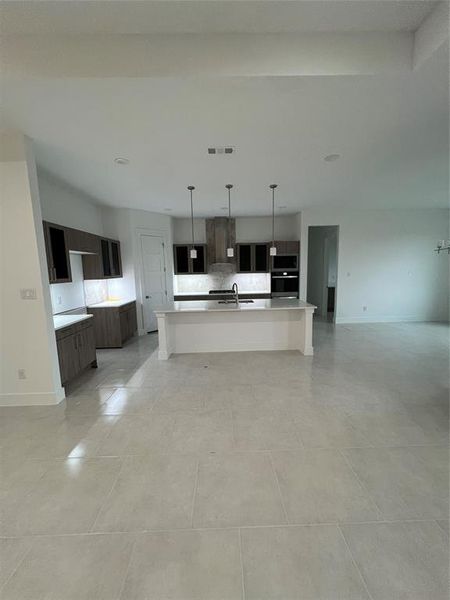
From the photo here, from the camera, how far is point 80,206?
4.62 metres

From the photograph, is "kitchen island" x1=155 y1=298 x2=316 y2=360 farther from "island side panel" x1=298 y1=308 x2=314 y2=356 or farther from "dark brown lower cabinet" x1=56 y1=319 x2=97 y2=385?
"dark brown lower cabinet" x1=56 y1=319 x2=97 y2=385

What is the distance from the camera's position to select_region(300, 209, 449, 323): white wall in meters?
6.26

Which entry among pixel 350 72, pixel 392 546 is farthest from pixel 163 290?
pixel 392 546

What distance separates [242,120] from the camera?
2.27 metres

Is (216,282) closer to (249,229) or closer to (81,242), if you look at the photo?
(249,229)

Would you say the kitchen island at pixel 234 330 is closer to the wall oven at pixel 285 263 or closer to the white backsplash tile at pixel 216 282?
the wall oven at pixel 285 263

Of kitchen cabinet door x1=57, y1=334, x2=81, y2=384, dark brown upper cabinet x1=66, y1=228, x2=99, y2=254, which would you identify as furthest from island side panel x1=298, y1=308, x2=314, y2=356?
dark brown upper cabinet x1=66, y1=228, x2=99, y2=254

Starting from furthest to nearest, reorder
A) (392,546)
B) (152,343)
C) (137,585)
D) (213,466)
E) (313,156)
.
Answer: (152,343), (313,156), (213,466), (392,546), (137,585)

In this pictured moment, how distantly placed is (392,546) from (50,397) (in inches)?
130

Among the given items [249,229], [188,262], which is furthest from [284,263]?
[188,262]

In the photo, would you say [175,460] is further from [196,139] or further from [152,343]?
[152,343]

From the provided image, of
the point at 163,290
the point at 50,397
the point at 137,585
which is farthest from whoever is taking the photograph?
the point at 163,290

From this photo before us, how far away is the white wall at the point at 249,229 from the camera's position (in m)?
6.91

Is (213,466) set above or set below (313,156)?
below
